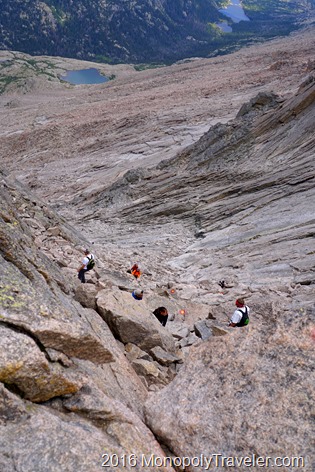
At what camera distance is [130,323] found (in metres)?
9.86

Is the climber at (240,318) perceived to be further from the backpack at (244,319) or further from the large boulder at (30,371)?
the large boulder at (30,371)

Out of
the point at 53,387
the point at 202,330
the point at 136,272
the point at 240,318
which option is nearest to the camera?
the point at 53,387

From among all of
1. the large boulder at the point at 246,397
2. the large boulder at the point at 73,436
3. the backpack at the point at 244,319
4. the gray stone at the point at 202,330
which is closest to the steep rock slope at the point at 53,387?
the large boulder at the point at 73,436

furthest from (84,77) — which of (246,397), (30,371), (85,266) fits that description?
(246,397)

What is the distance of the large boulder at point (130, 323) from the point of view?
32.3 feet

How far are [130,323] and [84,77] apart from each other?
20037 centimetres

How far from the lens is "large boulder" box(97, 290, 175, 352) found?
9854mm

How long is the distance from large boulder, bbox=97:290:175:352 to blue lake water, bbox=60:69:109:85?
187 m

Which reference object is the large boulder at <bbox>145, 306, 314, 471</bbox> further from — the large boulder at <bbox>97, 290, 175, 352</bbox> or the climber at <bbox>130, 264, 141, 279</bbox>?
the climber at <bbox>130, 264, 141, 279</bbox>

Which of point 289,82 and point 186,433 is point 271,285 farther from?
point 289,82

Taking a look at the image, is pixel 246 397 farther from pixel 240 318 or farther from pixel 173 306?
pixel 173 306

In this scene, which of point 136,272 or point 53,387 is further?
point 136,272

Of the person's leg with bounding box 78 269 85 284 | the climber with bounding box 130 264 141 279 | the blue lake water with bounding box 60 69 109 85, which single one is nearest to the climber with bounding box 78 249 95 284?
the person's leg with bounding box 78 269 85 284

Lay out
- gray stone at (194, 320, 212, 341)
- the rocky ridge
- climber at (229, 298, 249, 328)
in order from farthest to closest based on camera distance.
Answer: gray stone at (194, 320, 212, 341)
climber at (229, 298, 249, 328)
the rocky ridge
